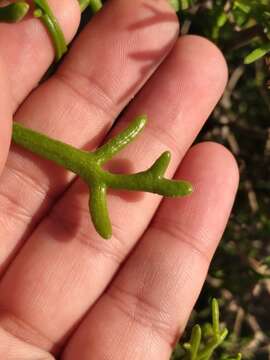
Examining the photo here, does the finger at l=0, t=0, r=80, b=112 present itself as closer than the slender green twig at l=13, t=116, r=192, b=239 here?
No

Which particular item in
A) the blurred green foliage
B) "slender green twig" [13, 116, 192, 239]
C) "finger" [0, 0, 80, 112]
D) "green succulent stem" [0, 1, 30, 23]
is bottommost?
the blurred green foliage

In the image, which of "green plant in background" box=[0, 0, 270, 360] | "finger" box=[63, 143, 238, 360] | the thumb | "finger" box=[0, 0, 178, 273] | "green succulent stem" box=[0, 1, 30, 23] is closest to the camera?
the thumb

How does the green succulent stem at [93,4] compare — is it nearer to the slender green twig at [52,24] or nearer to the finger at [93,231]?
the slender green twig at [52,24]

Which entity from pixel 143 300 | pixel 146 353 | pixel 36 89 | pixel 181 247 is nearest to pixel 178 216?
pixel 181 247

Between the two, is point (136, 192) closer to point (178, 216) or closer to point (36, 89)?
point (178, 216)

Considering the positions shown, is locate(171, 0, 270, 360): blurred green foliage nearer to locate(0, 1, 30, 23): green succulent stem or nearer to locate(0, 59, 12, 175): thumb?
locate(0, 1, 30, 23): green succulent stem

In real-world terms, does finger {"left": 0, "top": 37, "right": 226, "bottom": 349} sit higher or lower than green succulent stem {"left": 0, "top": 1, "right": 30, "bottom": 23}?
lower

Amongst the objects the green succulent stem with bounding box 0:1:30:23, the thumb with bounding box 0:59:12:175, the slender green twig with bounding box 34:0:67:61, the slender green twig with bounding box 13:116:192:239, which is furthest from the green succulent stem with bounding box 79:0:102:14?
the thumb with bounding box 0:59:12:175

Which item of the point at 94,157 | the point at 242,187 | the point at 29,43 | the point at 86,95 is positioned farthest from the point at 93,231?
the point at 242,187

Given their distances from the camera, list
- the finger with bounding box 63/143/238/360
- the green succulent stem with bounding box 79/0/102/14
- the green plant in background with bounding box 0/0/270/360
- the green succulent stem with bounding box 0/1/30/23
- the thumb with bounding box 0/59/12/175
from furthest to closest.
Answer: the green plant in background with bounding box 0/0/270/360 < the green succulent stem with bounding box 79/0/102/14 < the finger with bounding box 63/143/238/360 < the green succulent stem with bounding box 0/1/30/23 < the thumb with bounding box 0/59/12/175
